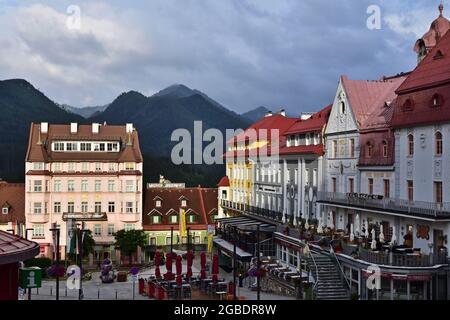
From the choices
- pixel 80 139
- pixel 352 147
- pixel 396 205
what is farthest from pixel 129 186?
pixel 396 205

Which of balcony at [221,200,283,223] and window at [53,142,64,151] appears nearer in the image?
balcony at [221,200,283,223]

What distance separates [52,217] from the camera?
56781mm

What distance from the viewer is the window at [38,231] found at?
2194 inches

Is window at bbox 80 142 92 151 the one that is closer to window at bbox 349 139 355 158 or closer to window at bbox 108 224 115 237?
window at bbox 108 224 115 237

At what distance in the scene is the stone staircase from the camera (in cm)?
3111

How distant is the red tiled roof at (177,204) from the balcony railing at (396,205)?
79.9 ft

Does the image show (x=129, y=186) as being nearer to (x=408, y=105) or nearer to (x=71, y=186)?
(x=71, y=186)

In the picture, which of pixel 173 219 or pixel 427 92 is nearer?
pixel 427 92

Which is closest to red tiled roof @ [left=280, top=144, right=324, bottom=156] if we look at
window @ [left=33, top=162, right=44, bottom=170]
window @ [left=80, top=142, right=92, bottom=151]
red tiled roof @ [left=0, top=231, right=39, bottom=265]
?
window @ [left=80, top=142, right=92, bottom=151]

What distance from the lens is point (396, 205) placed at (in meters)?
30.5

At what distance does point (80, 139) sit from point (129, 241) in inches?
462

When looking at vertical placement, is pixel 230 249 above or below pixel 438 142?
below

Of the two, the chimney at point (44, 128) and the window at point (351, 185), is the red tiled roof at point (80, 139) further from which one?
the window at point (351, 185)
